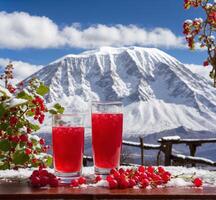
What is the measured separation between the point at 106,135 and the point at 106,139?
0.02 metres

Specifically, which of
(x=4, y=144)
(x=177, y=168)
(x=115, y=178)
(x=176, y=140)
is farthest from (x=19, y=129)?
(x=176, y=140)

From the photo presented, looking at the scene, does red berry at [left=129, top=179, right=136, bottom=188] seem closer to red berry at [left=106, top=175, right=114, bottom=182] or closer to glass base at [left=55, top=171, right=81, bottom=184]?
red berry at [left=106, top=175, right=114, bottom=182]

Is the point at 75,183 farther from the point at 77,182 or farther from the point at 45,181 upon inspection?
the point at 45,181

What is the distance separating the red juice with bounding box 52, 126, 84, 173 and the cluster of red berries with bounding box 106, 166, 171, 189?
0.52 ft

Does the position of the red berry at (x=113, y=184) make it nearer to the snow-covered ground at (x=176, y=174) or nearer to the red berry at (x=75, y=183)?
the red berry at (x=75, y=183)

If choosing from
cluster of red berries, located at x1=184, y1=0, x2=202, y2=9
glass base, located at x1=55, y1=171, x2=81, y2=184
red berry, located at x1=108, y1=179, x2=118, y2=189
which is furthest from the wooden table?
cluster of red berries, located at x1=184, y1=0, x2=202, y2=9

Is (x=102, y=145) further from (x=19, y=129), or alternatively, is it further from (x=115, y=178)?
(x=19, y=129)

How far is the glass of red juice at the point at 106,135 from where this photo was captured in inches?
84.7

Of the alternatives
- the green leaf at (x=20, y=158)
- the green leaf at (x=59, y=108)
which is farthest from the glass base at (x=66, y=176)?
→ the green leaf at (x=59, y=108)

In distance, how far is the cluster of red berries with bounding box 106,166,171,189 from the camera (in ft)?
6.40

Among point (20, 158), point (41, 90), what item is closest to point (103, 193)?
point (20, 158)

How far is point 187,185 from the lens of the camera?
206 centimetres

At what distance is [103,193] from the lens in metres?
1.81

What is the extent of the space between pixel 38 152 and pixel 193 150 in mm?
5598
